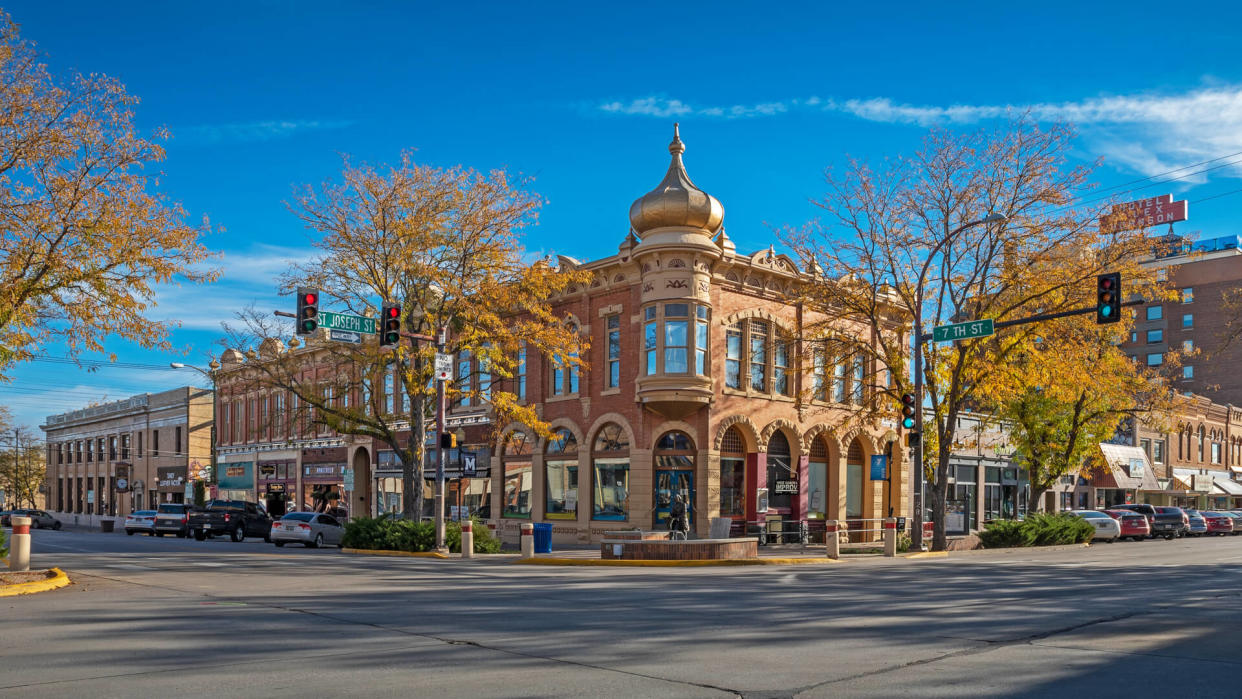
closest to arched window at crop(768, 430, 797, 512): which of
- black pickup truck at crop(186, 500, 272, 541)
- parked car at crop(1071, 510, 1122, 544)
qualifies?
parked car at crop(1071, 510, 1122, 544)

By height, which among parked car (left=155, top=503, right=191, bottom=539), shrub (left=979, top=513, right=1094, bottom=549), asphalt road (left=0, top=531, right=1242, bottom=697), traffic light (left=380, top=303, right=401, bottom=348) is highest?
traffic light (left=380, top=303, right=401, bottom=348)

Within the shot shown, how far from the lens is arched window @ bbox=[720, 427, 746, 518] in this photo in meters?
36.2

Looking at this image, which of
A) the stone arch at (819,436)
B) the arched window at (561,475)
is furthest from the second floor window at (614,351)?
the stone arch at (819,436)

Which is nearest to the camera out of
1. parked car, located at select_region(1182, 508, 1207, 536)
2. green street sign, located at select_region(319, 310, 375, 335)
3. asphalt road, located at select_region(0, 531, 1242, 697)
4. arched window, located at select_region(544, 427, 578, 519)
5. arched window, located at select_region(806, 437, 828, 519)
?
asphalt road, located at select_region(0, 531, 1242, 697)

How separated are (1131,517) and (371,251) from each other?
1380 inches

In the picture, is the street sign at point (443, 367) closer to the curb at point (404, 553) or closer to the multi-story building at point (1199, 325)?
the curb at point (404, 553)

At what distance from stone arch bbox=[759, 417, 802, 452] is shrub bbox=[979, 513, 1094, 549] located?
7.35m

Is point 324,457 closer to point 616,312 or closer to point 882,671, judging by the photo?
point 616,312

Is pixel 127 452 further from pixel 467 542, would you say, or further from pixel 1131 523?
pixel 1131 523

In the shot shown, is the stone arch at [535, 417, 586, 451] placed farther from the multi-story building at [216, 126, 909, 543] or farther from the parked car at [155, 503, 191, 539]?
the parked car at [155, 503, 191, 539]

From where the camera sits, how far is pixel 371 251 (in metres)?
30.6

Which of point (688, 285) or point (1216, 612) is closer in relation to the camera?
point (1216, 612)

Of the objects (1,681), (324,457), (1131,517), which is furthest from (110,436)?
(1,681)

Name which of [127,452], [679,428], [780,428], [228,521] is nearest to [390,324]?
[679,428]
